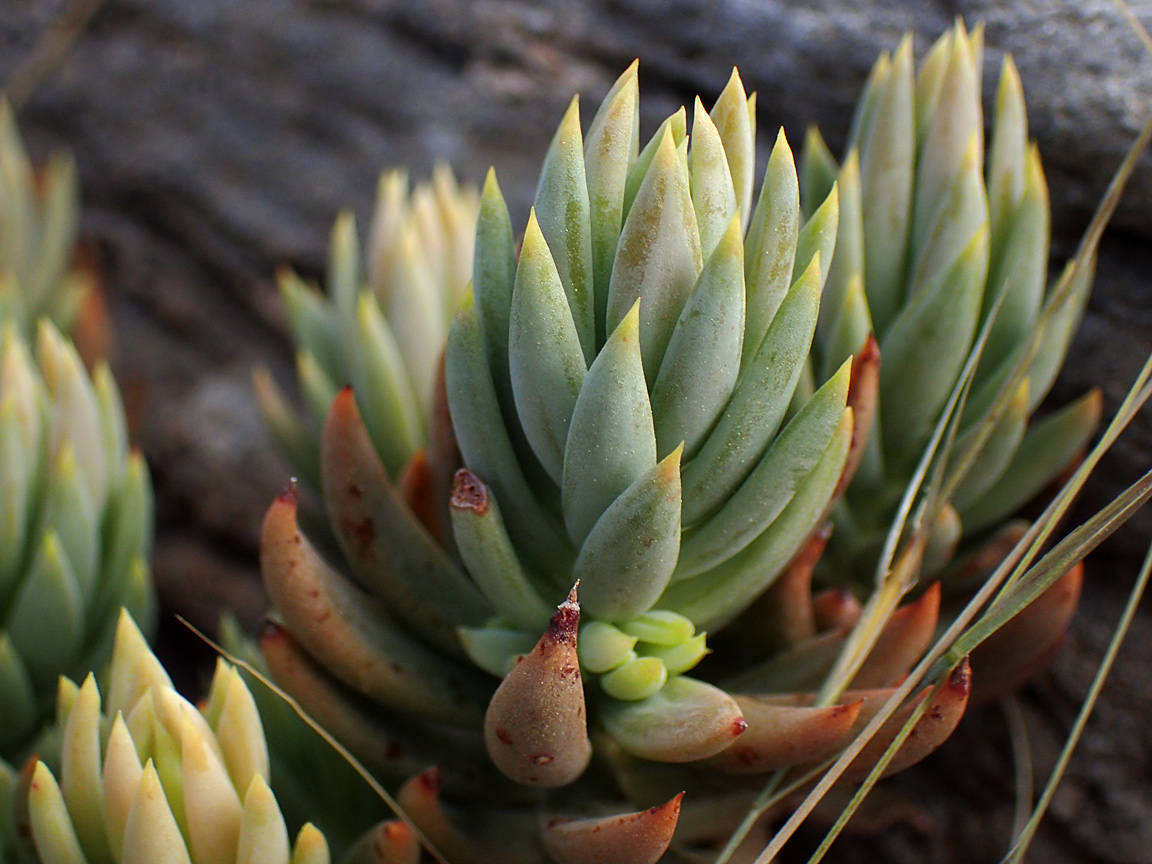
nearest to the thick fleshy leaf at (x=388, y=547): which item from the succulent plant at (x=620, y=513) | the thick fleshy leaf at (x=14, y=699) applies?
the succulent plant at (x=620, y=513)

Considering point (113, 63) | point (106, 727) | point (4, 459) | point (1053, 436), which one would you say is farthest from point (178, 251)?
point (1053, 436)

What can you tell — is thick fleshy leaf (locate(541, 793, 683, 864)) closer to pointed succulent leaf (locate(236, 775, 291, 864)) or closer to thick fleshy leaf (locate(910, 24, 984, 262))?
pointed succulent leaf (locate(236, 775, 291, 864))

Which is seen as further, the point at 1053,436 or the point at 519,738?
the point at 1053,436

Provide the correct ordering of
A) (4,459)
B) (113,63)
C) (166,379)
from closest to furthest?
(4,459)
(166,379)
(113,63)

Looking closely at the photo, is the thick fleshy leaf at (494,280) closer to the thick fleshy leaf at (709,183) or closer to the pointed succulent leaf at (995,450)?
the thick fleshy leaf at (709,183)

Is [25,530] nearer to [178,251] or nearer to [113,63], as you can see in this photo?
[178,251]

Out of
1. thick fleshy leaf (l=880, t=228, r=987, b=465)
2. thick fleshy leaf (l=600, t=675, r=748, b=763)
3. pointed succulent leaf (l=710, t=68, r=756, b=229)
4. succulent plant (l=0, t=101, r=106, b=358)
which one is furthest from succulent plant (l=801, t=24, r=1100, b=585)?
succulent plant (l=0, t=101, r=106, b=358)

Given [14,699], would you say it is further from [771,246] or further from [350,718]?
[771,246]
